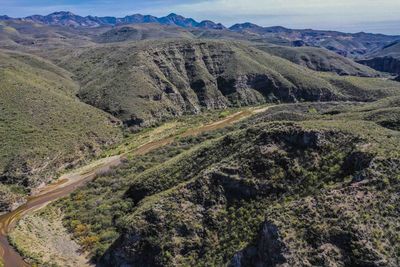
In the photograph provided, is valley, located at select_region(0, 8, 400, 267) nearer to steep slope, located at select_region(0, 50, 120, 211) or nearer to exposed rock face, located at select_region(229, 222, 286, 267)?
exposed rock face, located at select_region(229, 222, 286, 267)

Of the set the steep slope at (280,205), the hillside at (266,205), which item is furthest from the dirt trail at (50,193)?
the steep slope at (280,205)

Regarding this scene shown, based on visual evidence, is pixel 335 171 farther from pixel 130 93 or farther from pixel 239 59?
pixel 239 59

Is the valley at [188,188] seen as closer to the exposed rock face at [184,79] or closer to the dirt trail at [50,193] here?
the dirt trail at [50,193]

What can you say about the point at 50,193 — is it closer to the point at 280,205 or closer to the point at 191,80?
the point at 280,205

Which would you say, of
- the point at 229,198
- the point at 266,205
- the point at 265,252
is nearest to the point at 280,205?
the point at 266,205

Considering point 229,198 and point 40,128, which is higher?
point 229,198

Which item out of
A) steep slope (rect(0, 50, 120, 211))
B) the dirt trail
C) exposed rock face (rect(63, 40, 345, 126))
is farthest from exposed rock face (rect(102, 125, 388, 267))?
exposed rock face (rect(63, 40, 345, 126))
